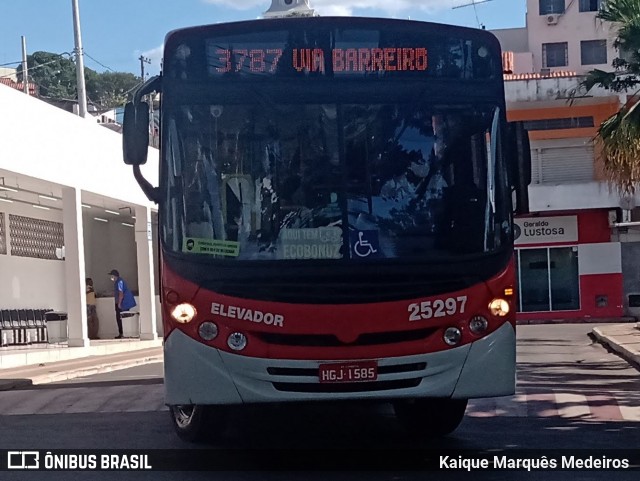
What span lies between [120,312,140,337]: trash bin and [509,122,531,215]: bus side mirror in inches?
920

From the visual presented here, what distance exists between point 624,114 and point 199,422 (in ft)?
44.3

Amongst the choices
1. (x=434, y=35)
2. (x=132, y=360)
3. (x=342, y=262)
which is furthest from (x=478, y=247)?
(x=132, y=360)

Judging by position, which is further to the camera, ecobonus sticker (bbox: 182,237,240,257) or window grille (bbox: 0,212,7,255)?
window grille (bbox: 0,212,7,255)

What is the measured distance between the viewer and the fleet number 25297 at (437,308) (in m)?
8.06

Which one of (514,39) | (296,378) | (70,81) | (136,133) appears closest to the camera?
(296,378)

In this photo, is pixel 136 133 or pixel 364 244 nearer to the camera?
pixel 364 244

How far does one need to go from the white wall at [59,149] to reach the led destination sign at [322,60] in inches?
496

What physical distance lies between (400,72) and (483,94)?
25.8 inches

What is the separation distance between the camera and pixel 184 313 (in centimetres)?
811

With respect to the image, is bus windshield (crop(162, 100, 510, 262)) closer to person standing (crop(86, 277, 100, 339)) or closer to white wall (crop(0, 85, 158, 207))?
white wall (crop(0, 85, 158, 207))

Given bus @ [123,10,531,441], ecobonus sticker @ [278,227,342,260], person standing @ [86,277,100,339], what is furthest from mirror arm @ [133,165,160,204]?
person standing @ [86,277,100,339]

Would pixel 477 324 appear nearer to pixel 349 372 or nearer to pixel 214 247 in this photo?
pixel 349 372

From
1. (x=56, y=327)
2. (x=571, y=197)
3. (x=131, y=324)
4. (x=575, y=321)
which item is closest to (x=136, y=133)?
(x=56, y=327)

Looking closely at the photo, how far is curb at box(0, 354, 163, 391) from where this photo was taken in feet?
55.6
